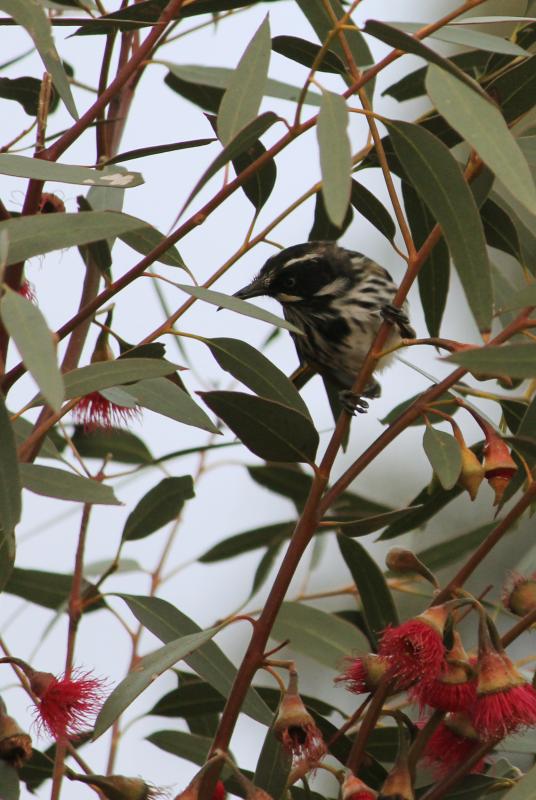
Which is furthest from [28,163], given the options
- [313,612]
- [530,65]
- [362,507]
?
[362,507]

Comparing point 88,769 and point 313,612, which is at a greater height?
point 313,612

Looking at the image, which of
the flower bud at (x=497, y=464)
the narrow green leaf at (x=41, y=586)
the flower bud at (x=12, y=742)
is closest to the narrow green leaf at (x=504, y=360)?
the flower bud at (x=497, y=464)

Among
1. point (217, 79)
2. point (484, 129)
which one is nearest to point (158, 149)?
point (217, 79)

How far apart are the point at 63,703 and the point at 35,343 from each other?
2.22 feet

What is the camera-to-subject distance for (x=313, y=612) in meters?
2.00

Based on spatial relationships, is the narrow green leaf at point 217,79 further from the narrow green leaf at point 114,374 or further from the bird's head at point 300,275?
the bird's head at point 300,275

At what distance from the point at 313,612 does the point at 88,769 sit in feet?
1.67

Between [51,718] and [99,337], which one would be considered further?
[99,337]

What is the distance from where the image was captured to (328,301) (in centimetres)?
308

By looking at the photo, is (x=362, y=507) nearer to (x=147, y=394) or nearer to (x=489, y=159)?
(x=147, y=394)

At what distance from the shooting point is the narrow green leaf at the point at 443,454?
1.52 metres

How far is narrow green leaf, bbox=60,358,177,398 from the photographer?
140 cm

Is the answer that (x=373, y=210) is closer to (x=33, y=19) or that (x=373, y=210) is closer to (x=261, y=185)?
(x=261, y=185)

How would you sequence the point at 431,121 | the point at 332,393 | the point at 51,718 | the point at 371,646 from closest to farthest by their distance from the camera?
the point at 51,718 < the point at 431,121 < the point at 371,646 < the point at 332,393
